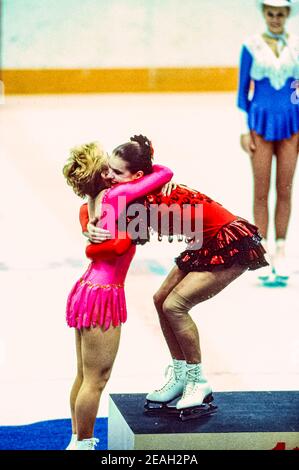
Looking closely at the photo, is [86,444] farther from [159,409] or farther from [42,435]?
[42,435]

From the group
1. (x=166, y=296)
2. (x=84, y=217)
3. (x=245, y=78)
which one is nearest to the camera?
(x=84, y=217)

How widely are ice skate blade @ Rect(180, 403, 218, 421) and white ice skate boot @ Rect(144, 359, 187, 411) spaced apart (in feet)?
0.26

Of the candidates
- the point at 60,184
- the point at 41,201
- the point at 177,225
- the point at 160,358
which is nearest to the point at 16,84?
the point at 60,184

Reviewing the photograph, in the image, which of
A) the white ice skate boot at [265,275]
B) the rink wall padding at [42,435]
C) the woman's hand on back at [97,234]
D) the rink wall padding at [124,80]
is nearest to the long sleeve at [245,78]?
the white ice skate boot at [265,275]

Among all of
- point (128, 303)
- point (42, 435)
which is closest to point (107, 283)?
point (42, 435)

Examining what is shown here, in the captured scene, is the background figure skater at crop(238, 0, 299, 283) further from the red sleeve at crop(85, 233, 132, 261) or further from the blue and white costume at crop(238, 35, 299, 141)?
the red sleeve at crop(85, 233, 132, 261)

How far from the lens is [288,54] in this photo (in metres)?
5.82

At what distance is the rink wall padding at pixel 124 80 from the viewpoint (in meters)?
14.8

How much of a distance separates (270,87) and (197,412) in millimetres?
2589

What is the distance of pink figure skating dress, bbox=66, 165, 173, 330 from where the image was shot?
3516 millimetres

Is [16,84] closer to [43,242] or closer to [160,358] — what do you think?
[43,242]

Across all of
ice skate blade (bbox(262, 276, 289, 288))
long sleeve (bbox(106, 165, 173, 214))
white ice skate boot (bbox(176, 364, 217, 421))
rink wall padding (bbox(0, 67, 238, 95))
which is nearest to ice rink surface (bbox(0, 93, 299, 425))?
ice skate blade (bbox(262, 276, 289, 288))

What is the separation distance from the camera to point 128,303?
622 cm

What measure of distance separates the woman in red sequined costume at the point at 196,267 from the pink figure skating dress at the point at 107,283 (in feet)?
0.17
